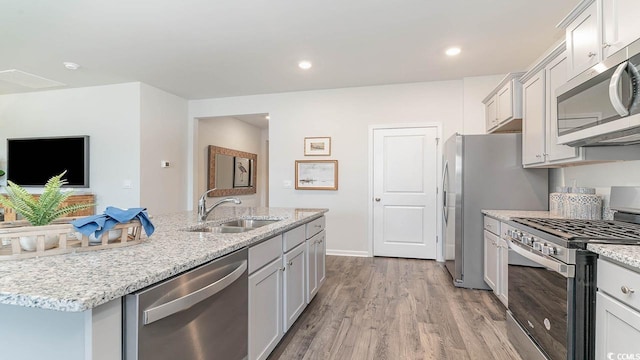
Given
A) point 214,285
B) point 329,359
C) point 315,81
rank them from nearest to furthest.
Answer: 1. point 214,285
2. point 329,359
3. point 315,81

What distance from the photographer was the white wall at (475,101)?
13.2 feet

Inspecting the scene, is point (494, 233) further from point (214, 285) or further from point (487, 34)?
point (214, 285)

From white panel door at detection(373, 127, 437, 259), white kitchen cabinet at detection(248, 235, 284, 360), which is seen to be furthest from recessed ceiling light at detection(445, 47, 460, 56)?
white kitchen cabinet at detection(248, 235, 284, 360)

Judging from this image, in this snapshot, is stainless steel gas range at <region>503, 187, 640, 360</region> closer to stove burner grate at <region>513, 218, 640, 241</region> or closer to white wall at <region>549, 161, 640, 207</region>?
stove burner grate at <region>513, 218, 640, 241</region>

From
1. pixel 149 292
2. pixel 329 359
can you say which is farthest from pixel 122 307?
pixel 329 359

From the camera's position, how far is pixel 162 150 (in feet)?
15.5

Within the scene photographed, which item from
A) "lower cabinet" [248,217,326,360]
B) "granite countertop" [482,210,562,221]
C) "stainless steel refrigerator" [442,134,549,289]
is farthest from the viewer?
"stainless steel refrigerator" [442,134,549,289]

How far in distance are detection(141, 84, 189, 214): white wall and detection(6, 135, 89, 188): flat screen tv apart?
3.12ft

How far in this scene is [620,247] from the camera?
1296 mm

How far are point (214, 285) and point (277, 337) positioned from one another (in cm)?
94


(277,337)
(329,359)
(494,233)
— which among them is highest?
(494,233)

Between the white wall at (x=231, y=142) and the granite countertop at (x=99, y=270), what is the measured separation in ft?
13.9

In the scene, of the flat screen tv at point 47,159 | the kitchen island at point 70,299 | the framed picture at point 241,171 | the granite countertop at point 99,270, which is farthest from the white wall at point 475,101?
the flat screen tv at point 47,159

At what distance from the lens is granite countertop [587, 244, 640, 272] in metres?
1.13
